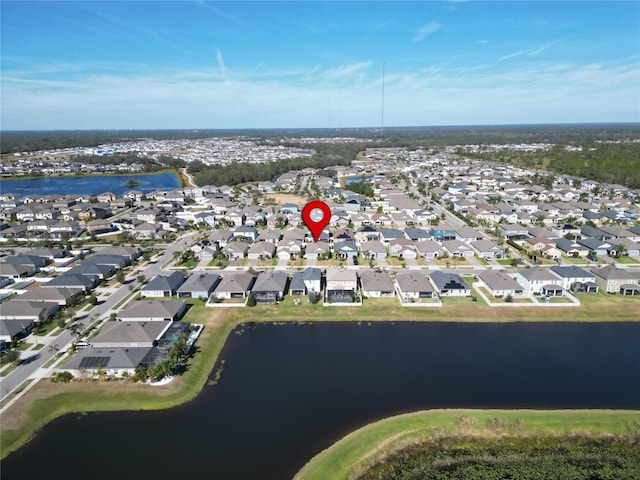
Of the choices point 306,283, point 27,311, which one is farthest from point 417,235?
point 27,311

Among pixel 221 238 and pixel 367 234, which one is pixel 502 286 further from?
pixel 221 238

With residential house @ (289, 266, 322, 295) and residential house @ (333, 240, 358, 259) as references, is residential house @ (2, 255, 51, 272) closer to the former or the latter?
residential house @ (289, 266, 322, 295)

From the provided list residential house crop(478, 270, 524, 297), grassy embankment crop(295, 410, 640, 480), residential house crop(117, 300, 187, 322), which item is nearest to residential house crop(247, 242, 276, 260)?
residential house crop(117, 300, 187, 322)

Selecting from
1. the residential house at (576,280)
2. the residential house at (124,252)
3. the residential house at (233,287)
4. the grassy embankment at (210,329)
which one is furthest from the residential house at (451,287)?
the residential house at (124,252)

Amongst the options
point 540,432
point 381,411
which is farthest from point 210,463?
point 540,432

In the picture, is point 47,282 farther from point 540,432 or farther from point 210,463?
point 540,432

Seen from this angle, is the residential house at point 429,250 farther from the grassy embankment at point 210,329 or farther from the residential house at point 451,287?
the grassy embankment at point 210,329
